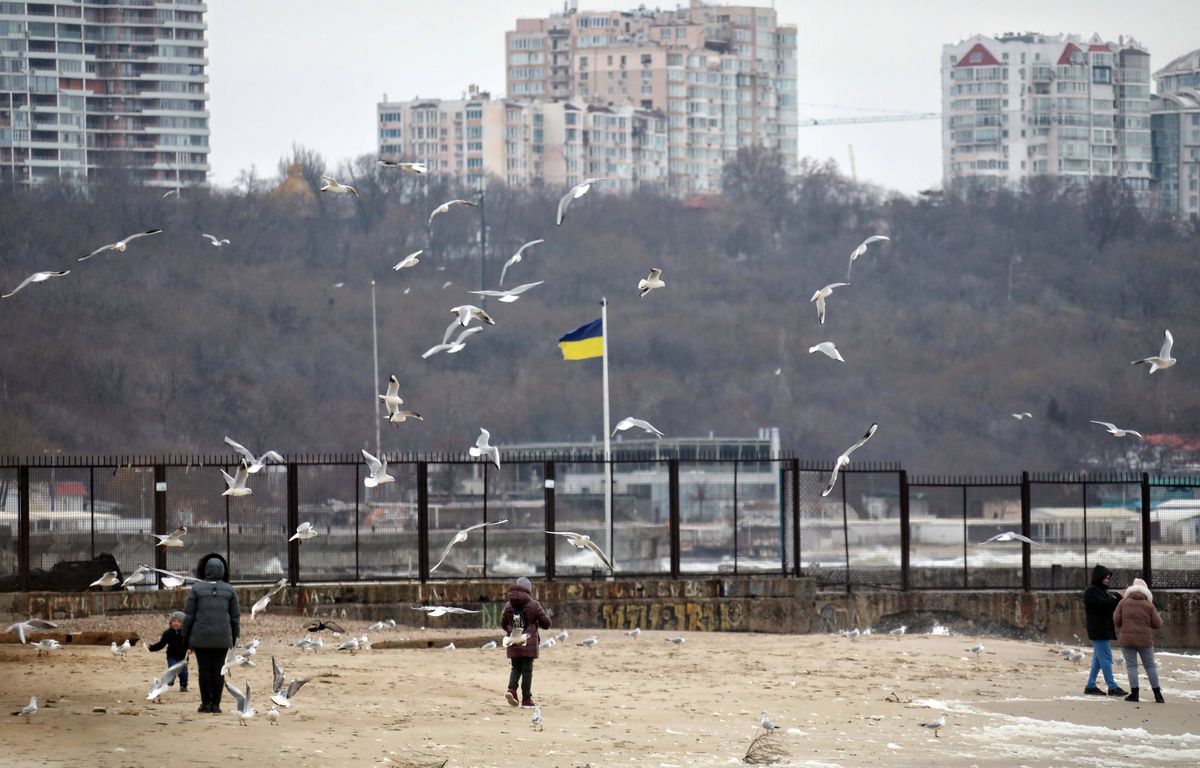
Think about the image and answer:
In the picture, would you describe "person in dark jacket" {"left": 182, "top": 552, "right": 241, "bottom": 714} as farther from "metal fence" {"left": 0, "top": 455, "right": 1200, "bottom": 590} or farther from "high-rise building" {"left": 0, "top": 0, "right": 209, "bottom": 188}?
"high-rise building" {"left": 0, "top": 0, "right": 209, "bottom": 188}

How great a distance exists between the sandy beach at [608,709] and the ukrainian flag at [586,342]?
1141 cm

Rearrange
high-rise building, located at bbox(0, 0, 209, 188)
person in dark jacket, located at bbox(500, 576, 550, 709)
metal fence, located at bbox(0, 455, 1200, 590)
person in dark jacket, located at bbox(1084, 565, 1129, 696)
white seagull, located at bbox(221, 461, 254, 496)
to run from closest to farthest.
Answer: person in dark jacket, located at bbox(500, 576, 550, 709) → person in dark jacket, located at bbox(1084, 565, 1129, 696) → white seagull, located at bbox(221, 461, 254, 496) → metal fence, located at bbox(0, 455, 1200, 590) → high-rise building, located at bbox(0, 0, 209, 188)

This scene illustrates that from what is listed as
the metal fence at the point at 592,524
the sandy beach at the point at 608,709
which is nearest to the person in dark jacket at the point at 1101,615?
the sandy beach at the point at 608,709

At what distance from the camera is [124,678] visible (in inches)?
875

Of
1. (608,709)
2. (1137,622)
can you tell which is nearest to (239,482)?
(608,709)

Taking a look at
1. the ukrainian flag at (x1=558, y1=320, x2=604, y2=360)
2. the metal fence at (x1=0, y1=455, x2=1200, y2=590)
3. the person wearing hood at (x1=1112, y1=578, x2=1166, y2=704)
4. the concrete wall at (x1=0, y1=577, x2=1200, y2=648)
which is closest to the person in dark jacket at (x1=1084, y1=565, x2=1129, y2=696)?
the person wearing hood at (x1=1112, y1=578, x2=1166, y2=704)

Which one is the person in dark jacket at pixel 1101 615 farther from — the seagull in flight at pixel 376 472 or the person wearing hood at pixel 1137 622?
the seagull in flight at pixel 376 472

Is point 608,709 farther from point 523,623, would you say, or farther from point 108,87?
point 108,87

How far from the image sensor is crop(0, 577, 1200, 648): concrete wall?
1171 inches

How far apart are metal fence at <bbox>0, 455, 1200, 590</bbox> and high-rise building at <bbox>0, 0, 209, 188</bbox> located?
2147 inches

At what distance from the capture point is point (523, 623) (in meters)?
21.1

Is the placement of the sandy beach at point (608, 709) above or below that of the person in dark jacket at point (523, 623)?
below

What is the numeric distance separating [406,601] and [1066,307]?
366ft

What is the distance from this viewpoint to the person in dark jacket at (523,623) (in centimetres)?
2092
